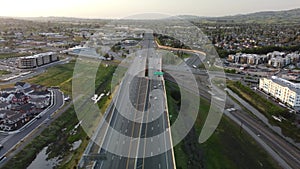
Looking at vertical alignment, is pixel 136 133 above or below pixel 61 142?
above

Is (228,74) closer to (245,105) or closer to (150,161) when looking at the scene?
(245,105)

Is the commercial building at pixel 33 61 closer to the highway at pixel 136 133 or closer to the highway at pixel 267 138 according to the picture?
the highway at pixel 136 133

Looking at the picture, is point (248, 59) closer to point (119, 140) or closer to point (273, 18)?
point (119, 140)

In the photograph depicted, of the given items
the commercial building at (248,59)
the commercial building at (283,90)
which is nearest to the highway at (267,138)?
the commercial building at (283,90)

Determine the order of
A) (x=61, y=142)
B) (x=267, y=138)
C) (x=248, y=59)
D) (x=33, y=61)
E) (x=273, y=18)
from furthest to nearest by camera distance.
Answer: (x=273, y=18)
(x=248, y=59)
(x=33, y=61)
(x=267, y=138)
(x=61, y=142)

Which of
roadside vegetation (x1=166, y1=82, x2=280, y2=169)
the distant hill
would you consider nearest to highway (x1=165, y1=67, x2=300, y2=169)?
roadside vegetation (x1=166, y1=82, x2=280, y2=169)

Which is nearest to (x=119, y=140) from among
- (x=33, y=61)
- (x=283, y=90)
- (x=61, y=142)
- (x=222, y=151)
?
(x=61, y=142)
